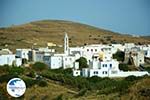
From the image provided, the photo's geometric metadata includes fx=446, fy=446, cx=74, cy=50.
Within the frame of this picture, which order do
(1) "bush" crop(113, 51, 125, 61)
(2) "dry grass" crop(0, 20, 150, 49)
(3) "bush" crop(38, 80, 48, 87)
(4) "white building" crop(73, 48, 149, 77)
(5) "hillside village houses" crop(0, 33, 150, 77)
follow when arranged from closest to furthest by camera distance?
(3) "bush" crop(38, 80, 48, 87) < (4) "white building" crop(73, 48, 149, 77) < (5) "hillside village houses" crop(0, 33, 150, 77) < (1) "bush" crop(113, 51, 125, 61) < (2) "dry grass" crop(0, 20, 150, 49)

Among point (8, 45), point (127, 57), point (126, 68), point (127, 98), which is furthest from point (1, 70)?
point (8, 45)

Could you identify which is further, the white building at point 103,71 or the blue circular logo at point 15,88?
the white building at point 103,71

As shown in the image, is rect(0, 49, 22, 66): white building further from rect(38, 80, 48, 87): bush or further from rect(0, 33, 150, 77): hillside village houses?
rect(38, 80, 48, 87): bush

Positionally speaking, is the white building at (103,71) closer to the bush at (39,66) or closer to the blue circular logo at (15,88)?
the bush at (39,66)

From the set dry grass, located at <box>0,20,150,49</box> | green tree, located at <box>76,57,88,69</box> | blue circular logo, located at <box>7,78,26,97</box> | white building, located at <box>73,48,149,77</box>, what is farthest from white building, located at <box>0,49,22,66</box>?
blue circular logo, located at <box>7,78,26,97</box>

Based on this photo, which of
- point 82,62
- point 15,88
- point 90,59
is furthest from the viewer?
point 90,59

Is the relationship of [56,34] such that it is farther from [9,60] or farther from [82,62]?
[82,62]

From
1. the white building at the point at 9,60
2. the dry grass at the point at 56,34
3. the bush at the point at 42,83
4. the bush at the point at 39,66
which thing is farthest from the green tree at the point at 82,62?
the dry grass at the point at 56,34

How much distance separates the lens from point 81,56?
19.6 metres

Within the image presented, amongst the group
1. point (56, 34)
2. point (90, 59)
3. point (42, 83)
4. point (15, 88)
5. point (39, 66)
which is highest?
point (56, 34)

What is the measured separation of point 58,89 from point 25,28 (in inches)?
1229

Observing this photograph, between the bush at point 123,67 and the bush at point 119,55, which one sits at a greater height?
the bush at point 119,55

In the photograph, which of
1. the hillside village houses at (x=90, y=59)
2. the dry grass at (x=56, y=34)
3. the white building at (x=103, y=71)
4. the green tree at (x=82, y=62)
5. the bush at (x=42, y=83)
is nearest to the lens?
the bush at (x=42, y=83)

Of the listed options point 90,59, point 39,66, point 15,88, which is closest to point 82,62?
point 90,59
